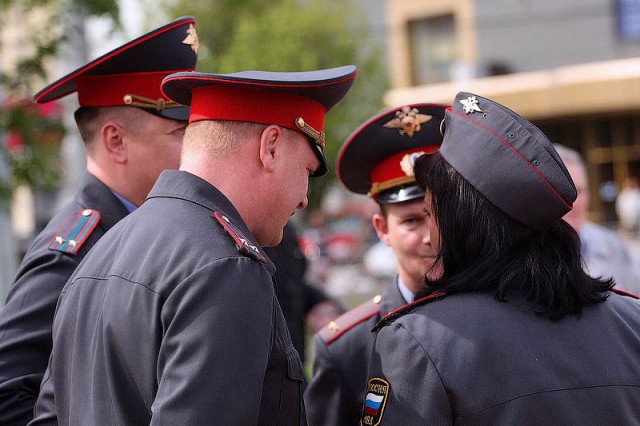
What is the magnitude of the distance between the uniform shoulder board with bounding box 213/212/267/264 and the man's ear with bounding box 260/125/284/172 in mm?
171

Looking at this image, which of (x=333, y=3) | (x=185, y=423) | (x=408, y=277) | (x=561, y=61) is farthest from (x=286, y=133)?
(x=333, y=3)

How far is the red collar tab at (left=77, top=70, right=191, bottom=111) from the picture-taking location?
2.78 meters

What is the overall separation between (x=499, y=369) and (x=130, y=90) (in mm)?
1539

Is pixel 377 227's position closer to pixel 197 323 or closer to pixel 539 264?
pixel 539 264

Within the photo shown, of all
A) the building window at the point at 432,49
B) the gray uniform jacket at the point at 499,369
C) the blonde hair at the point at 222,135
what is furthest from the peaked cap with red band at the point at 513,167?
the building window at the point at 432,49

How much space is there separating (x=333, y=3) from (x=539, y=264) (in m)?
32.1

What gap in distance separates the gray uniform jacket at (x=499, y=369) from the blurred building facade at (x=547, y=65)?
23.4m

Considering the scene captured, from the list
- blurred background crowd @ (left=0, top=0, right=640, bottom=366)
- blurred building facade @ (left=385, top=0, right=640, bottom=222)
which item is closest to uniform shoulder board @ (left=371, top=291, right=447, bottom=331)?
blurred background crowd @ (left=0, top=0, right=640, bottom=366)

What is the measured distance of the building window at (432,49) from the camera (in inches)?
1077

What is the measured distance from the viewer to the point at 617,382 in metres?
1.95

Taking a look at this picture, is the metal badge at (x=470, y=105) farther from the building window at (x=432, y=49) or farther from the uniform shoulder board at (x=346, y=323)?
the building window at (x=432, y=49)

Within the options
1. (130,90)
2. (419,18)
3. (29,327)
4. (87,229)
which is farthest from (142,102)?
(419,18)

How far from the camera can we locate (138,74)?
279cm

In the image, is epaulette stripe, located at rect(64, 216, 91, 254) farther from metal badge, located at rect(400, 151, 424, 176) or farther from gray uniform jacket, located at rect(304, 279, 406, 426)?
metal badge, located at rect(400, 151, 424, 176)
